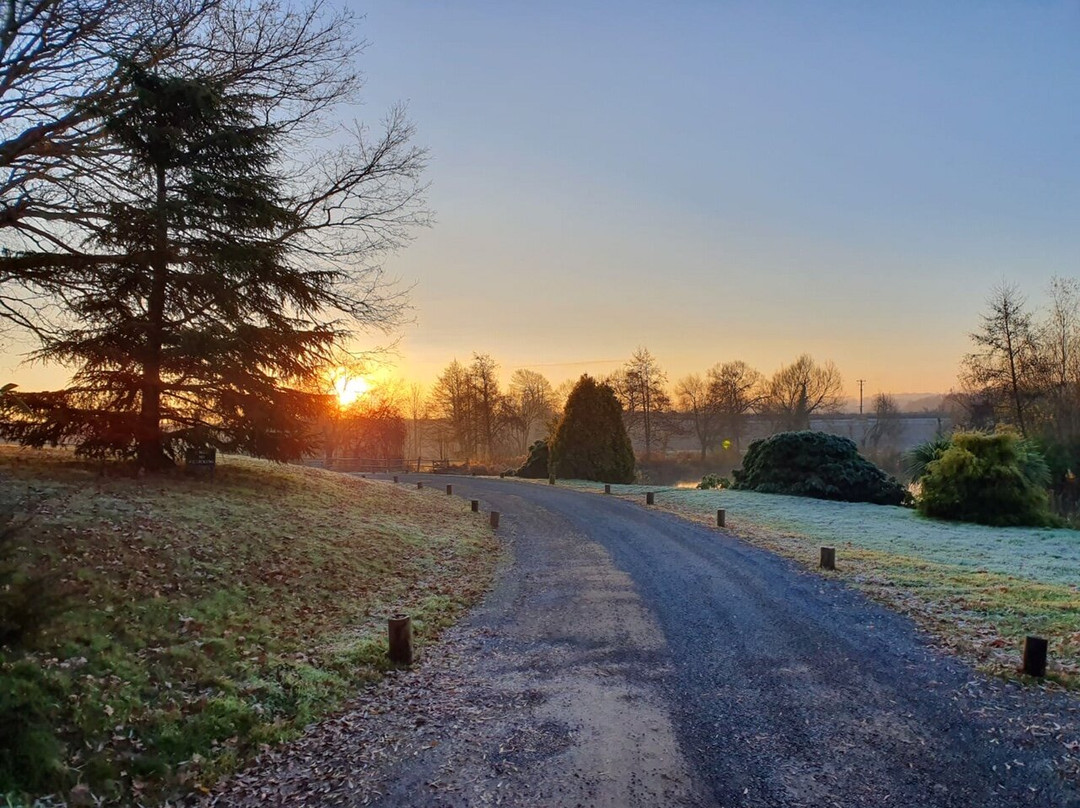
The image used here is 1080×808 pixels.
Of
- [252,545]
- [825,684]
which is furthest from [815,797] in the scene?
[252,545]

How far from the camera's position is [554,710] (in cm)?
540

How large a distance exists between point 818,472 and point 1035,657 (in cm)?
1973

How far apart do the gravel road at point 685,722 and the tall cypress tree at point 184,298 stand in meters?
8.04

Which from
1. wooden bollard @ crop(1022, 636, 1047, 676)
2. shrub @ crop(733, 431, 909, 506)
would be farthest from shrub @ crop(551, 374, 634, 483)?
wooden bollard @ crop(1022, 636, 1047, 676)

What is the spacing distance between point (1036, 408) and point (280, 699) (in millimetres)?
33673

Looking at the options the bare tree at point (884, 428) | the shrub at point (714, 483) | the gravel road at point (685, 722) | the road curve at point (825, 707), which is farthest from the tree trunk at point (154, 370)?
the bare tree at point (884, 428)

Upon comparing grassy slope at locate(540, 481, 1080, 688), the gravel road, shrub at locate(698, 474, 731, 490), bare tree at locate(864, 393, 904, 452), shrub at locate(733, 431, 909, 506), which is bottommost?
the gravel road

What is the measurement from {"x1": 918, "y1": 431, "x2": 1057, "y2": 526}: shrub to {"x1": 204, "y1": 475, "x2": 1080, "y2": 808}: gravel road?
13.2 metres

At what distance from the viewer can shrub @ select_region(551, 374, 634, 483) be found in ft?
105

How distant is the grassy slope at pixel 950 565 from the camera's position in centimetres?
712

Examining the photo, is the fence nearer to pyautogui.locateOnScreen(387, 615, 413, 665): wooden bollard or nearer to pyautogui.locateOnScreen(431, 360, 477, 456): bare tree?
pyautogui.locateOnScreen(431, 360, 477, 456): bare tree

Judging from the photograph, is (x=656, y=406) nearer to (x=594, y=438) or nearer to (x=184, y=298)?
(x=594, y=438)

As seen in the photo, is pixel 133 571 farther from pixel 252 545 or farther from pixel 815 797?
pixel 815 797

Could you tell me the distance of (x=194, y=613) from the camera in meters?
6.68
